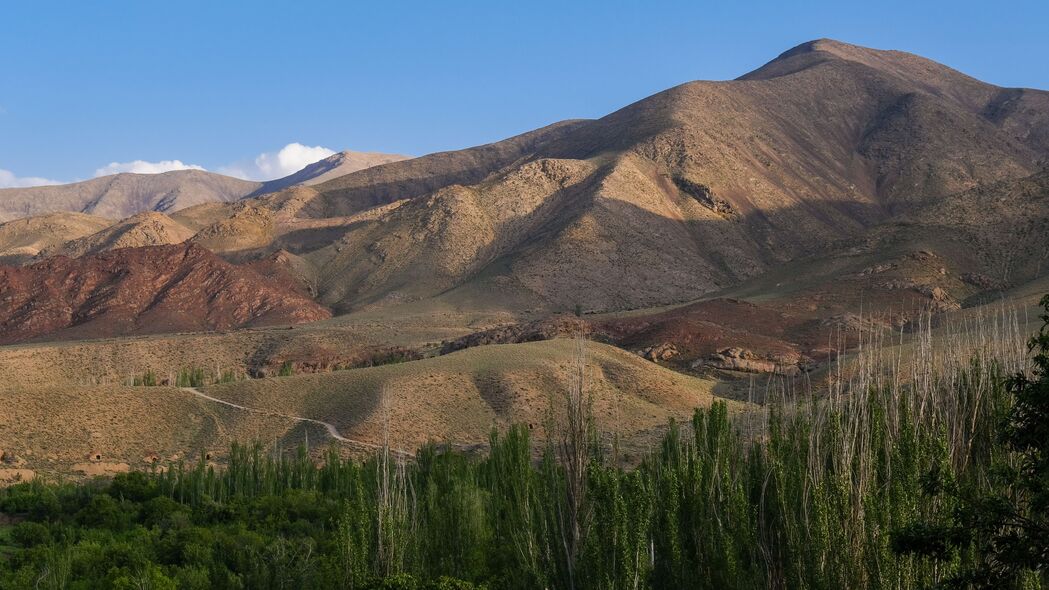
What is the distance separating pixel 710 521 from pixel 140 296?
93332 millimetres

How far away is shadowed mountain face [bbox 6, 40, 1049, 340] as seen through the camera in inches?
3910

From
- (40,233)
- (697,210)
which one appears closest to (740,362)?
(697,210)

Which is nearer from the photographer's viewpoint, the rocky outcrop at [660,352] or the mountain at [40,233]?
the rocky outcrop at [660,352]

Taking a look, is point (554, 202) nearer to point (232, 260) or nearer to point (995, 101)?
point (232, 260)

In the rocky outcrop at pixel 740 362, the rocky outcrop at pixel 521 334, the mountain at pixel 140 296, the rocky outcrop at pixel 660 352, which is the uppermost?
Result: the mountain at pixel 140 296

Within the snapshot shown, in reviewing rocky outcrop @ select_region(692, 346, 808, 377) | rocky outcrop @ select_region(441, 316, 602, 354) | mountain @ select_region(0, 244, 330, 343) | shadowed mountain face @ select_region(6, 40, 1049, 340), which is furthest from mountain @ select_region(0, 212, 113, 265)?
rocky outcrop @ select_region(692, 346, 808, 377)

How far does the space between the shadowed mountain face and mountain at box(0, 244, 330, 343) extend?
9447mm

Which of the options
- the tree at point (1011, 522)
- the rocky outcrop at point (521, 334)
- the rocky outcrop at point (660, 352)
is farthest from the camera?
the rocky outcrop at point (521, 334)

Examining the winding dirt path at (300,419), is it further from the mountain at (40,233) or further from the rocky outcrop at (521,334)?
the mountain at (40,233)

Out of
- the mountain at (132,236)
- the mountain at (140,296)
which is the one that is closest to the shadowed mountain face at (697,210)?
the mountain at (132,236)

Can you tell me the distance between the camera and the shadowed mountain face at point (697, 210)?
99.3m

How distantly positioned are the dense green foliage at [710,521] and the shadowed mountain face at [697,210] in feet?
212

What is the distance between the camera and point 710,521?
63.6 ft

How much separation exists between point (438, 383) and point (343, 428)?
7.20 metres
